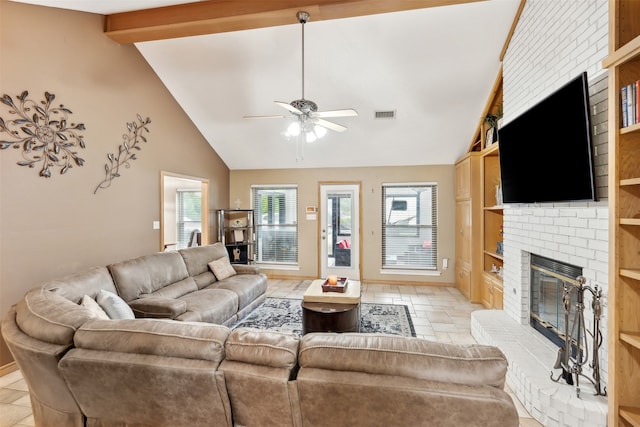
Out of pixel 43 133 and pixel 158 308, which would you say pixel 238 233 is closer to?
pixel 158 308

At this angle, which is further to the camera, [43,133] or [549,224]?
[43,133]

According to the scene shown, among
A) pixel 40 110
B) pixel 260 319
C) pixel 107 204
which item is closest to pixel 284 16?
pixel 40 110

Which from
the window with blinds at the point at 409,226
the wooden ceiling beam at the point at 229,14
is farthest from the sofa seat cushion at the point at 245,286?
the wooden ceiling beam at the point at 229,14

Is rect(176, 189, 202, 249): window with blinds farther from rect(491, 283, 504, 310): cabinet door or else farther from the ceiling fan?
rect(491, 283, 504, 310): cabinet door

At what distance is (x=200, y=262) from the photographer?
4.18 metres

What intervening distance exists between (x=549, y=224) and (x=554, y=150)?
0.66 meters

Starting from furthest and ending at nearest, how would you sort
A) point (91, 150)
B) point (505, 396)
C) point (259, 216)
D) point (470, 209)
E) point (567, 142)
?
point (259, 216)
point (470, 209)
point (91, 150)
point (567, 142)
point (505, 396)

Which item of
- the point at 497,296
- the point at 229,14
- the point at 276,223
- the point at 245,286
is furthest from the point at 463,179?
the point at 229,14

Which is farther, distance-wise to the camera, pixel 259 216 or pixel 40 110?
pixel 259 216

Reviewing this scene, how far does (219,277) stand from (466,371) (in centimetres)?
368

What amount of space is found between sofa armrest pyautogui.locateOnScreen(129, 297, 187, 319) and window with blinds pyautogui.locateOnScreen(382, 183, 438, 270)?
402 centimetres

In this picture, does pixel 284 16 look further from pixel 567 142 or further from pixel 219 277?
pixel 219 277

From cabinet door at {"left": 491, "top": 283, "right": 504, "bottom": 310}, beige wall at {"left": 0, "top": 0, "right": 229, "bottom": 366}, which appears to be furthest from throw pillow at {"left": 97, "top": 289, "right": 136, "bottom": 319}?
cabinet door at {"left": 491, "top": 283, "right": 504, "bottom": 310}

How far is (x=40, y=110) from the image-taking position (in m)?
2.82
